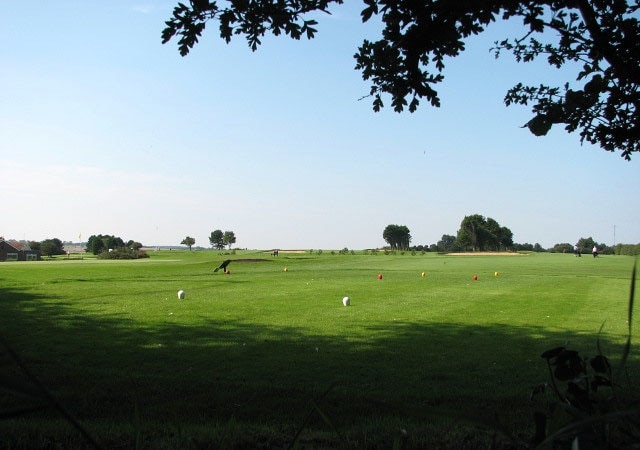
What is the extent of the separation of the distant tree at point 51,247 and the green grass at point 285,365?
96.5 m

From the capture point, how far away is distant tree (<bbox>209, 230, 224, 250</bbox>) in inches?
5522

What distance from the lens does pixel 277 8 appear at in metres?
5.35

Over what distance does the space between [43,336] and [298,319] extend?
17.9 feet

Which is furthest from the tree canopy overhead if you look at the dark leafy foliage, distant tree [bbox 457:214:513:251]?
distant tree [bbox 457:214:513:251]

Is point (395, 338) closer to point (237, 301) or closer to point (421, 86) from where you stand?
point (421, 86)

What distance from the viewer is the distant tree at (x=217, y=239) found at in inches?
5522

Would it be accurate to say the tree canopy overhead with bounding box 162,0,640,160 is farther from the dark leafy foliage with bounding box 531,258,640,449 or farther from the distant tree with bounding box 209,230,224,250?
the distant tree with bounding box 209,230,224,250

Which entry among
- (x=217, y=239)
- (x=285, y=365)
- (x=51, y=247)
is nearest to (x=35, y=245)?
(x=51, y=247)

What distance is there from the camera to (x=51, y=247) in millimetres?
107438

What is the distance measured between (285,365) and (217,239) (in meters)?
135

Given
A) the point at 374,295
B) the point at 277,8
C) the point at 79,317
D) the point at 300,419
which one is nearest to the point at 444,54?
the point at 277,8

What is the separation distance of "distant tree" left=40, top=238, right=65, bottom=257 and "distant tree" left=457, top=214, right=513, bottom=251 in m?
89.5

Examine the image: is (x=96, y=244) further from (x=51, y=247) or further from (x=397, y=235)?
(x=397, y=235)

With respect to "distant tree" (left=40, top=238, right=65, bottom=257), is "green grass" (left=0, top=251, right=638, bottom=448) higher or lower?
lower
